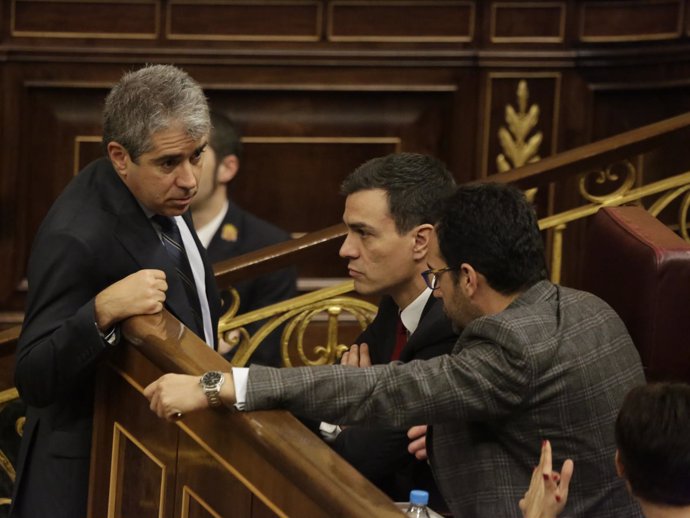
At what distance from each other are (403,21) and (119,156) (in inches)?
136

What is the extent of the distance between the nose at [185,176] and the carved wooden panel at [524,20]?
11.3 ft

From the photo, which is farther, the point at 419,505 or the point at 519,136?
the point at 519,136

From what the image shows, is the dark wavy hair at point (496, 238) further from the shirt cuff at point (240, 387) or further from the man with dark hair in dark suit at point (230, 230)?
the man with dark hair in dark suit at point (230, 230)

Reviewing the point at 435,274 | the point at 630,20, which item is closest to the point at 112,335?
the point at 435,274

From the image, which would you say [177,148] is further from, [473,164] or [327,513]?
[473,164]

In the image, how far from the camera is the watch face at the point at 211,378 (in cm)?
254

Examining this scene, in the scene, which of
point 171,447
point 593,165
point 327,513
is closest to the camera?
point 327,513

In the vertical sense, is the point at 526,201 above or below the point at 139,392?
above

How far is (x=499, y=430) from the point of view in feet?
8.73

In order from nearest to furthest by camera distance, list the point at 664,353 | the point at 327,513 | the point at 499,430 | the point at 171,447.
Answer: the point at 327,513 < the point at 499,430 < the point at 171,447 < the point at 664,353

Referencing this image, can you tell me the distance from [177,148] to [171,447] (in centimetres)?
66

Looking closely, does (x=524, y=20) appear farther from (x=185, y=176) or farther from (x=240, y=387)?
(x=240, y=387)

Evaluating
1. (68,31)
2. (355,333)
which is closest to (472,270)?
(355,333)

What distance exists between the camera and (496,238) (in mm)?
2734
